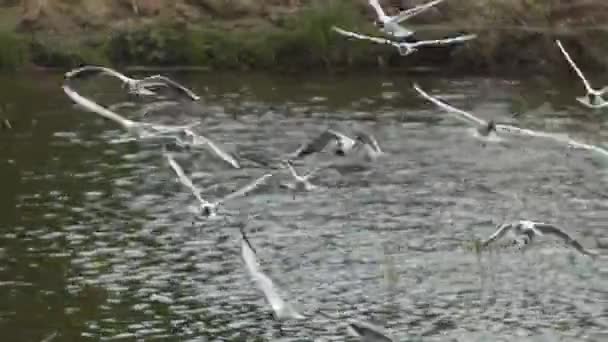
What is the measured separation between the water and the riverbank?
12.7 meters

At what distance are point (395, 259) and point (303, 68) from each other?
33.3m

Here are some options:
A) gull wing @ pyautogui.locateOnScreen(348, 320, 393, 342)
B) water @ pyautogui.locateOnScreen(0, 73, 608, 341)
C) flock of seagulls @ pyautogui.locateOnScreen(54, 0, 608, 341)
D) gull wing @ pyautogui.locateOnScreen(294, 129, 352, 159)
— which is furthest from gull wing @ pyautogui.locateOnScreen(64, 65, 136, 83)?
water @ pyautogui.locateOnScreen(0, 73, 608, 341)

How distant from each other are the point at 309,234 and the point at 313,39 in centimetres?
3148

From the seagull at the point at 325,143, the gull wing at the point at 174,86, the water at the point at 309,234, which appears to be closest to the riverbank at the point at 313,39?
the water at the point at 309,234

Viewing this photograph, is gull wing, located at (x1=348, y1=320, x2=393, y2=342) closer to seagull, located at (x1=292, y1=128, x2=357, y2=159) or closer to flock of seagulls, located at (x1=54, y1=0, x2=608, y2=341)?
flock of seagulls, located at (x1=54, y1=0, x2=608, y2=341)

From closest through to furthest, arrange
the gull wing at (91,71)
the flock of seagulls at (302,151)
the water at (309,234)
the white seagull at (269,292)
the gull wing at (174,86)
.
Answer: the white seagull at (269,292) → the flock of seagulls at (302,151) → the gull wing at (91,71) → the gull wing at (174,86) → the water at (309,234)

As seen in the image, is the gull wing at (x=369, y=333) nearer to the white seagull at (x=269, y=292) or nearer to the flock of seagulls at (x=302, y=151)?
the flock of seagulls at (x=302, y=151)

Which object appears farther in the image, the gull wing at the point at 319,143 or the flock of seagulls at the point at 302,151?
the gull wing at the point at 319,143

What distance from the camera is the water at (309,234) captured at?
20.6 metres

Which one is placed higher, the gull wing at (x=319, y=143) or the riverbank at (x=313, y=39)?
the gull wing at (x=319, y=143)

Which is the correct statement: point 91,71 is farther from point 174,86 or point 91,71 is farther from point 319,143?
point 319,143

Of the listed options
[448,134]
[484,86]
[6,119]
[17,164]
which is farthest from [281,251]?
[484,86]

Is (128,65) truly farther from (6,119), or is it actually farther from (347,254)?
(347,254)

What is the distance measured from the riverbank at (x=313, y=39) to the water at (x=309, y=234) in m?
12.7
